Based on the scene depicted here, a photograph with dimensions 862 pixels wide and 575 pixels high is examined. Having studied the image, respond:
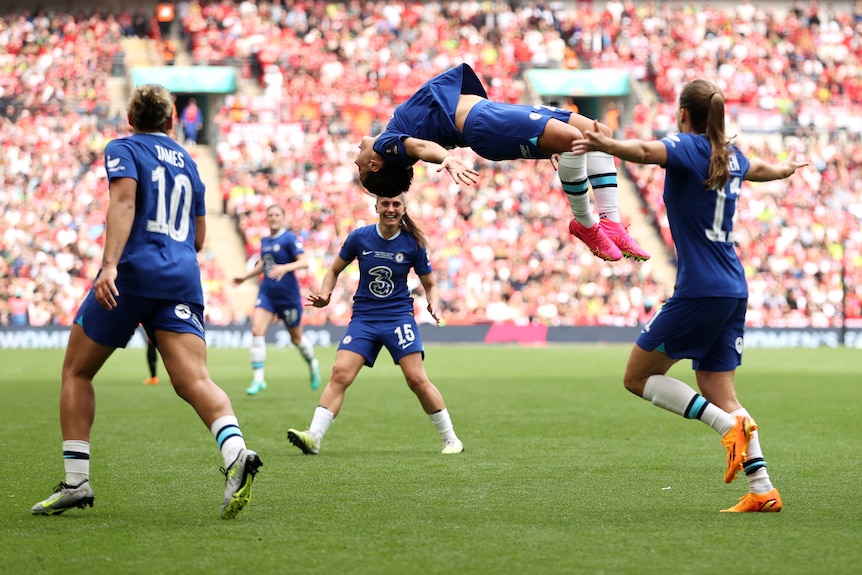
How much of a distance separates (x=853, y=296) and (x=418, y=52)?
47.3 ft

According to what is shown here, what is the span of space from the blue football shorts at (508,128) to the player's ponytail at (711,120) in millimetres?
711

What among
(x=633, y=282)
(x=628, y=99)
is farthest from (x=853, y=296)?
(x=628, y=99)

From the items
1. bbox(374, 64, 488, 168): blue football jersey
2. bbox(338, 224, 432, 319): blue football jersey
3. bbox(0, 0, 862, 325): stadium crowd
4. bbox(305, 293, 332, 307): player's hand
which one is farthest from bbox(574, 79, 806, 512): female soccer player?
bbox(0, 0, 862, 325): stadium crowd

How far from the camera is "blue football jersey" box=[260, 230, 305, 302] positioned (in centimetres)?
1602

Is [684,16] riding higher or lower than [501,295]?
higher

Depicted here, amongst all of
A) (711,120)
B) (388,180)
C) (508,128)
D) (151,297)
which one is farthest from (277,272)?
(711,120)

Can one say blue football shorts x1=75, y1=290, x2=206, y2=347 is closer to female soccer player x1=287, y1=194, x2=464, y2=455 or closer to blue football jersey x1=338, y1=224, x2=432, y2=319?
female soccer player x1=287, y1=194, x2=464, y2=455

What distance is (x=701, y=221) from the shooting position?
21.9 ft

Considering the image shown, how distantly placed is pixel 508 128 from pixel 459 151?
26542mm

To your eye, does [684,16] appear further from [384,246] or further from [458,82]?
[458,82]

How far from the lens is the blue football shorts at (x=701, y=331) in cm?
674

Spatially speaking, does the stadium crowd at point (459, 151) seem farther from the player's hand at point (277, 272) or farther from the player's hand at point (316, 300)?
the player's hand at point (316, 300)

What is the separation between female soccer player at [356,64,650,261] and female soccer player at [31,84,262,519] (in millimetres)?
1246

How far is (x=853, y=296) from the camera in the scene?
3253 cm
